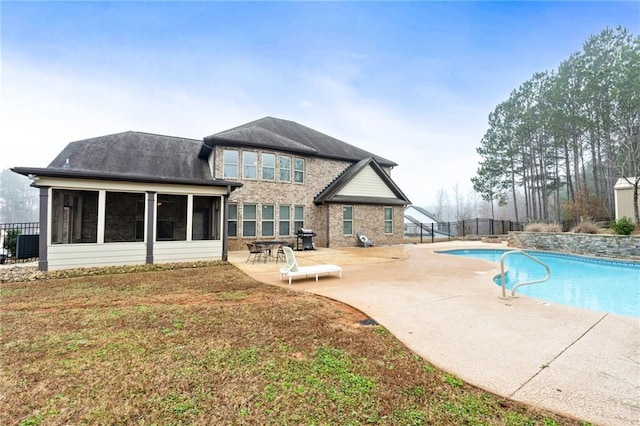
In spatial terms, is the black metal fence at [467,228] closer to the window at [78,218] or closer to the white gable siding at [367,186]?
the white gable siding at [367,186]

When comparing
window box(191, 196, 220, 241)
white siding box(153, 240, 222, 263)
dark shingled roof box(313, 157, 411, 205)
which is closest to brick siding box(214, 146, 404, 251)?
dark shingled roof box(313, 157, 411, 205)

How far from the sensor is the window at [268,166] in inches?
614

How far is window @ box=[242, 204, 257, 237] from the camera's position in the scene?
15.0 metres

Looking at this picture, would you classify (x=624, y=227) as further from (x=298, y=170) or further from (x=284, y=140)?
(x=284, y=140)

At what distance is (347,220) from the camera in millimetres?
17172

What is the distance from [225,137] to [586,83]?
3020 centimetres

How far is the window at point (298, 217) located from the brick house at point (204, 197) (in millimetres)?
68

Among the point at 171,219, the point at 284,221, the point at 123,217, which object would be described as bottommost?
the point at 284,221

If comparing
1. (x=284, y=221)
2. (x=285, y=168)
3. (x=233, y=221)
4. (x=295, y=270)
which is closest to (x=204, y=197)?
(x=233, y=221)

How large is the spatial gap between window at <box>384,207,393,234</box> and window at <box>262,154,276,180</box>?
26.7ft

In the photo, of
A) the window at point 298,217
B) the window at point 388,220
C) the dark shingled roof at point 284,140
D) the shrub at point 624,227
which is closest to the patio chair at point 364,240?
the window at point 388,220

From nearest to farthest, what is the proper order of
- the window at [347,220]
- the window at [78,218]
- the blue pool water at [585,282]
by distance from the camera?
1. the blue pool water at [585,282]
2. the window at [78,218]
3. the window at [347,220]

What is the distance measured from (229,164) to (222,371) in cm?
1309

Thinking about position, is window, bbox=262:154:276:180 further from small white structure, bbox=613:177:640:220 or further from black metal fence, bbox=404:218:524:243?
small white structure, bbox=613:177:640:220
